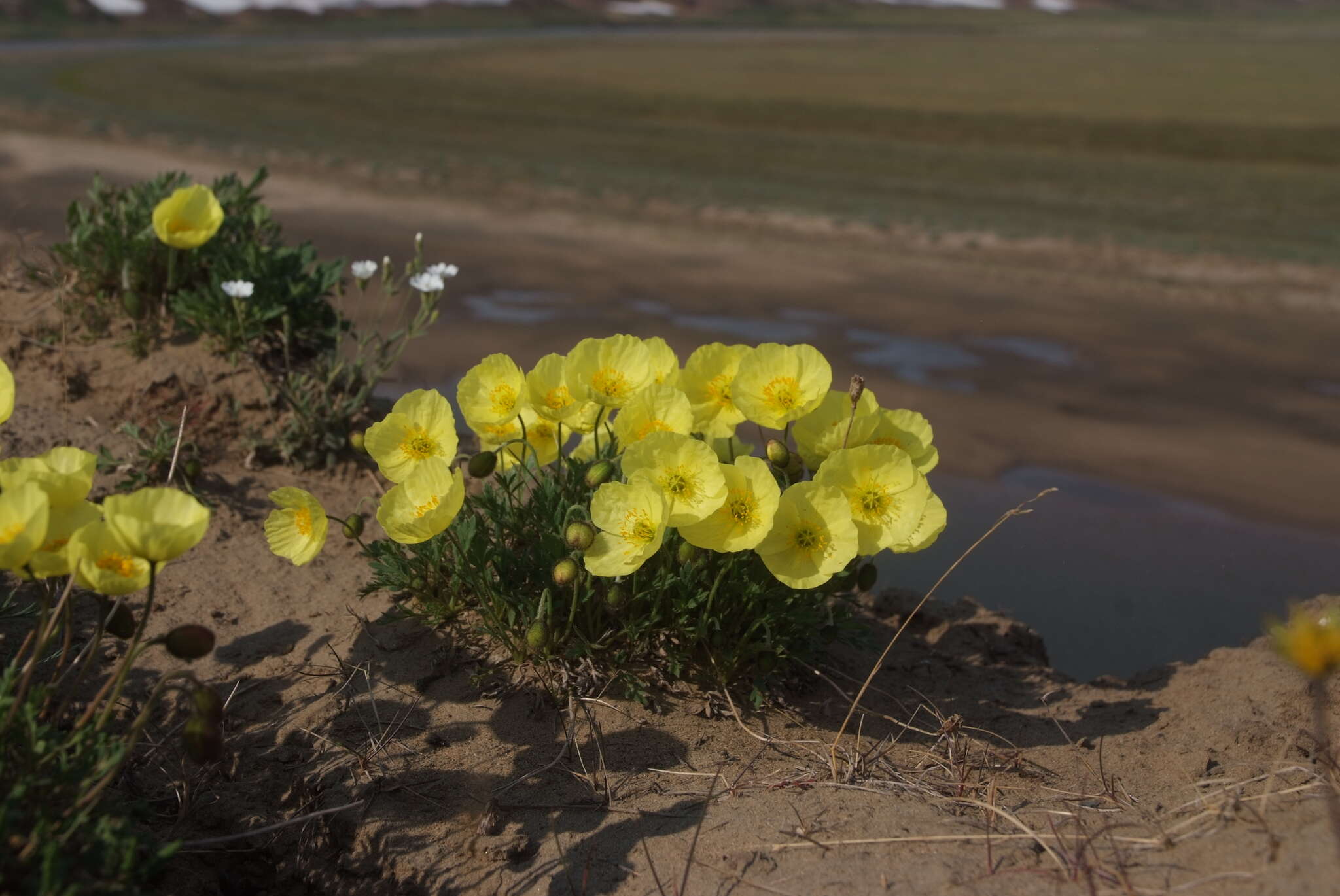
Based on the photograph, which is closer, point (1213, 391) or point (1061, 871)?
point (1061, 871)

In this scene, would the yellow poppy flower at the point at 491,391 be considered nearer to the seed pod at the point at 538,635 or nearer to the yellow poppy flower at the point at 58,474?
the seed pod at the point at 538,635

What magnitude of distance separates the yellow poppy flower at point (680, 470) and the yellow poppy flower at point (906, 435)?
57 centimetres

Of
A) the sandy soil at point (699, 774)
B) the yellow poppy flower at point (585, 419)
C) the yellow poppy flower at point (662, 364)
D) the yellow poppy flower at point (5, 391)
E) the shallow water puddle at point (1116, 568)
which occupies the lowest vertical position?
the shallow water puddle at point (1116, 568)

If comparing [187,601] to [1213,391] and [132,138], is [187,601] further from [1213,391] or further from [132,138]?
[132,138]

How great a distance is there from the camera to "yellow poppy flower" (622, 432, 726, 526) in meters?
2.67

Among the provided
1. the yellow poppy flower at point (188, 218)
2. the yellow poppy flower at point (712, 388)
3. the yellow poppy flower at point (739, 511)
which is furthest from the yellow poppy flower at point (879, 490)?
the yellow poppy flower at point (188, 218)

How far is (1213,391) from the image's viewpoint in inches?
277

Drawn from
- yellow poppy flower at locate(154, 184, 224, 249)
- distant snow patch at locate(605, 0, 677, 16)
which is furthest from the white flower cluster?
distant snow patch at locate(605, 0, 677, 16)

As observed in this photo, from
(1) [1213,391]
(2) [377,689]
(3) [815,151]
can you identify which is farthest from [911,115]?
(2) [377,689]

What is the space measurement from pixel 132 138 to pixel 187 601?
Answer: 1304 cm

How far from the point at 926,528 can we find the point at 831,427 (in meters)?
0.41

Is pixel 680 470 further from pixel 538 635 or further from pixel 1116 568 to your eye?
pixel 1116 568

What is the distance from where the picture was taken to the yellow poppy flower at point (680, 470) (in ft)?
8.77

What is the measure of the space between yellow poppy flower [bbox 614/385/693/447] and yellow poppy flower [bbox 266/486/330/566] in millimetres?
773
